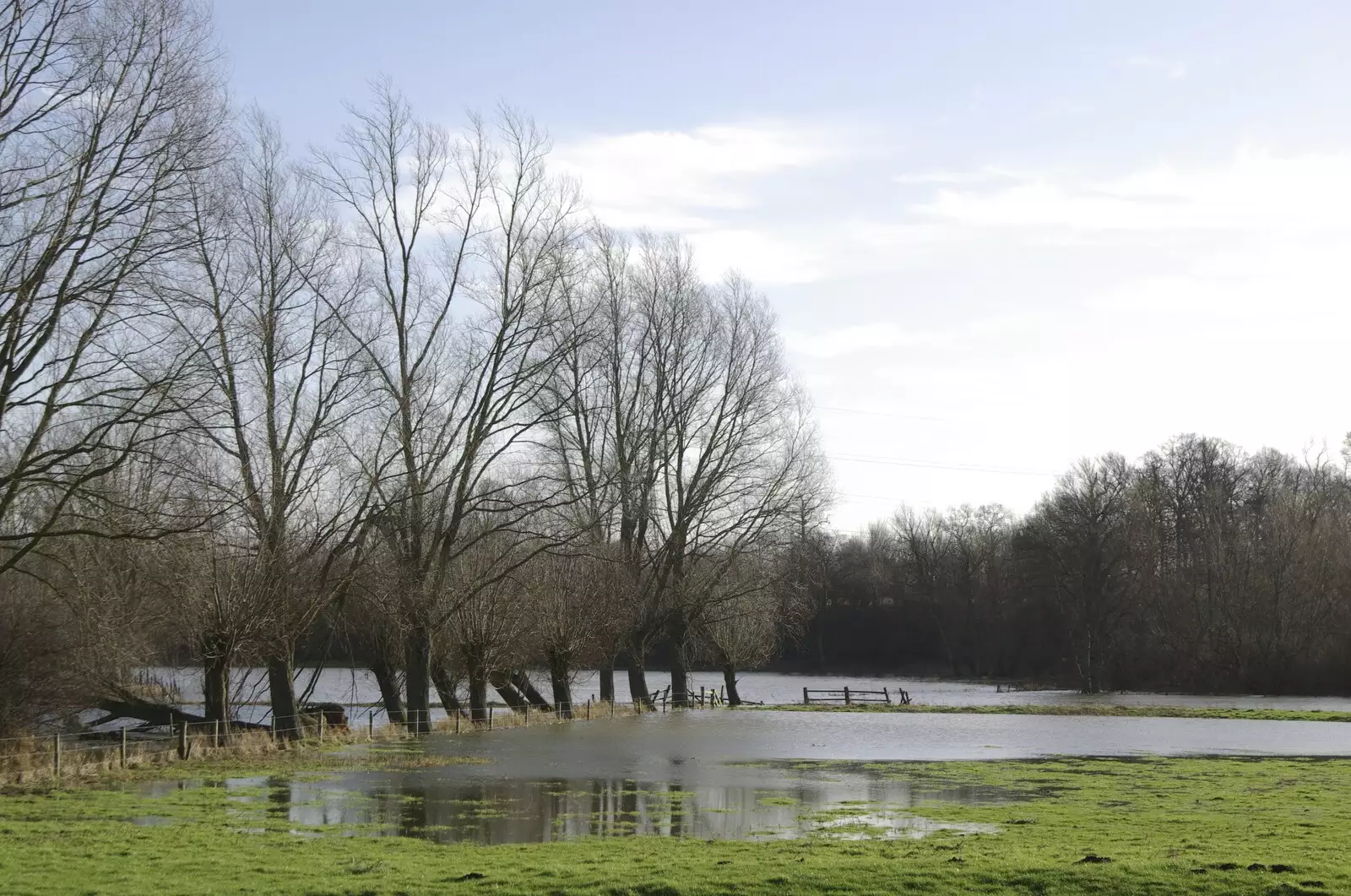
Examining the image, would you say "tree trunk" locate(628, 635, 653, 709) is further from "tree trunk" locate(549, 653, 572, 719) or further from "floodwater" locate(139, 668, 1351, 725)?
"tree trunk" locate(549, 653, 572, 719)

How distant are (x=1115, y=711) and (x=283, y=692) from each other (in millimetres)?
30802

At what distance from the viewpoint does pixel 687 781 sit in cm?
2197

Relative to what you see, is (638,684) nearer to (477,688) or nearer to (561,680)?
(561,680)

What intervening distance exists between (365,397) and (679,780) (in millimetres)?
15332

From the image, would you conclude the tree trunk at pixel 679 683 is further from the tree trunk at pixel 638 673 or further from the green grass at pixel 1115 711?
the green grass at pixel 1115 711

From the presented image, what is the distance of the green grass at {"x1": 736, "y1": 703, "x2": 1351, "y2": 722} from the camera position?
143 feet

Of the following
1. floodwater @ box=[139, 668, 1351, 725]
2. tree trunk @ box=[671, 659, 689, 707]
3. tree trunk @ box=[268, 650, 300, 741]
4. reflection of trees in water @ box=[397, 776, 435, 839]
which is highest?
tree trunk @ box=[268, 650, 300, 741]

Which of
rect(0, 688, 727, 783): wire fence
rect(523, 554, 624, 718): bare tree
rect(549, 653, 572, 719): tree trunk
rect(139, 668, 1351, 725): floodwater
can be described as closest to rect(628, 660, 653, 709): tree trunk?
rect(139, 668, 1351, 725): floodwater

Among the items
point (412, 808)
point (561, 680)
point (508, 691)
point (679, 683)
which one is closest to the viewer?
point (412, 808)

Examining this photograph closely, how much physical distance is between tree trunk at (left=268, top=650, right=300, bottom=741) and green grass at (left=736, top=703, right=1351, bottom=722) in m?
23.0

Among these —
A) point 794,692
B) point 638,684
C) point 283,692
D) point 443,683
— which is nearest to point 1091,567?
point 794,692

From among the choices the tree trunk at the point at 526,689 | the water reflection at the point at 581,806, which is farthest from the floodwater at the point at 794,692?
the water reflection at the point at 581,806

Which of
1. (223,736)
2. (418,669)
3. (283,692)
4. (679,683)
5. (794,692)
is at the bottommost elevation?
(794,692)

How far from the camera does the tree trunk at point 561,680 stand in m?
40.7
